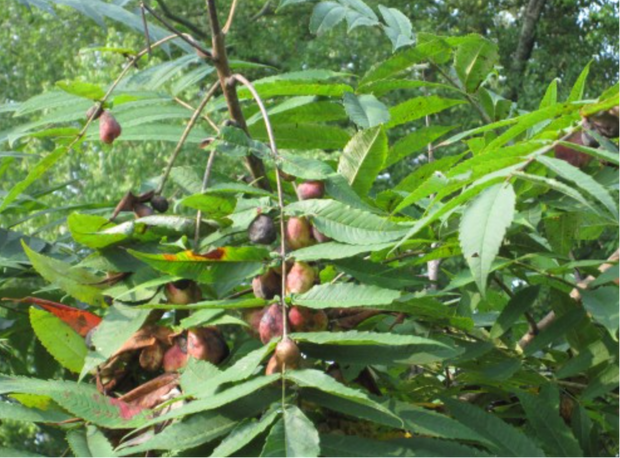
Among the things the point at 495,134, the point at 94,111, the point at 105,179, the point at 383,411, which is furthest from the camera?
the point at 105,179

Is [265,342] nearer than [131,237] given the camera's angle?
Yes

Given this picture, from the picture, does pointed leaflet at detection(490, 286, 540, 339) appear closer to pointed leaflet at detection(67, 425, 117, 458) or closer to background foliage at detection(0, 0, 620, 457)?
background foliage at detection(0, 0, 620, 457)

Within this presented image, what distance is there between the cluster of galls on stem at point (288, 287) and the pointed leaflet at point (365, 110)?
5.2 inches

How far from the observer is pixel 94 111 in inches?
37.4

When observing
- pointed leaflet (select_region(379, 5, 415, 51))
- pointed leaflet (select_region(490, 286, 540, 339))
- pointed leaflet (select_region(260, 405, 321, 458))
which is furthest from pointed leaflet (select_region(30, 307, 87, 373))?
pointed leaflet (select_region(379, 5, 415, 51))

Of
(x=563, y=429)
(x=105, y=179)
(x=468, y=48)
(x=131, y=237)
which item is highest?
(x=468, y=48)

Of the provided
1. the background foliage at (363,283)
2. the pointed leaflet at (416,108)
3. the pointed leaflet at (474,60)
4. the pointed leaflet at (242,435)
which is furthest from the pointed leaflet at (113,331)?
the pointed leaflet at (474,60)

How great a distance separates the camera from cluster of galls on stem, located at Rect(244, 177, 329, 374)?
700mm

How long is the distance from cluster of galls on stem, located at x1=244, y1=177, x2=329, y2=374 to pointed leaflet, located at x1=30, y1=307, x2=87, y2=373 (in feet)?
0.50

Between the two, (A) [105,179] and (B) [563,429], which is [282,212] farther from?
(A) [105,179]

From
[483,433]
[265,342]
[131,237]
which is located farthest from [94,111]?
[483,433]

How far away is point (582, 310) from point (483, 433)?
0.49ft

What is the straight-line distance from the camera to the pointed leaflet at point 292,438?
648 millimetres

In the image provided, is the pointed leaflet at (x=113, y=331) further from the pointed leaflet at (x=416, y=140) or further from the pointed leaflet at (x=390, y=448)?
the pointed leaflet at (x=416, y=140)
